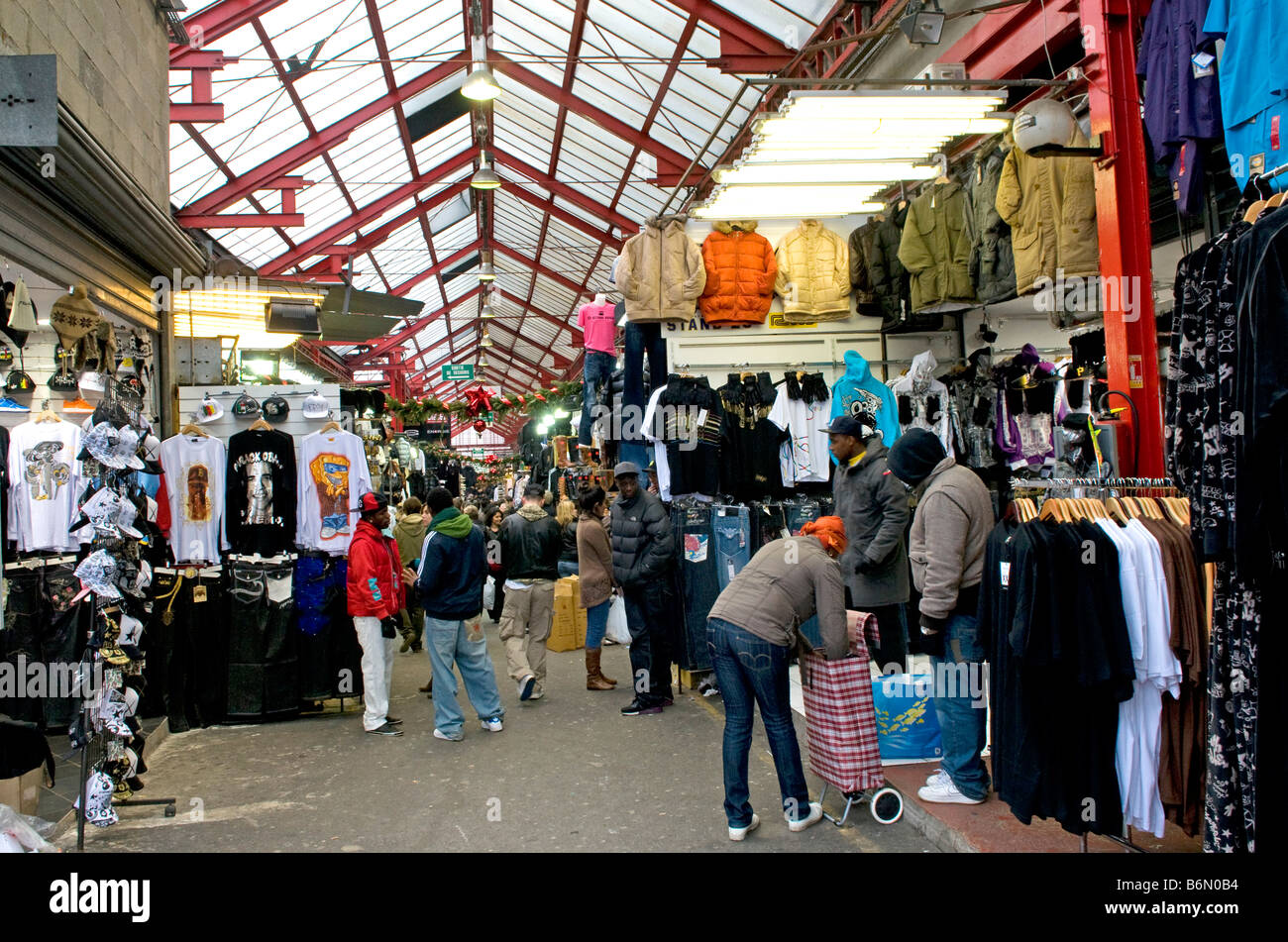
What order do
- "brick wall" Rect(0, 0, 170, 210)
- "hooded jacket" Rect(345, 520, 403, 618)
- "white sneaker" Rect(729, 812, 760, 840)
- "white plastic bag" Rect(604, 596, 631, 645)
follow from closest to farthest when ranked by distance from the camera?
"white sneaker" Rect(729, 812, 760, 840), "brick wall" Rect(0, 0, 170, 210), "hooded jacket" Rect(345, 520, 403, 618), "white plastic bag" Rect(604, 596, 631, 645)

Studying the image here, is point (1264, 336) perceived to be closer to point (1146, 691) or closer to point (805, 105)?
point (1146, 691)

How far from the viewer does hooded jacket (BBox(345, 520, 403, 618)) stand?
695cm

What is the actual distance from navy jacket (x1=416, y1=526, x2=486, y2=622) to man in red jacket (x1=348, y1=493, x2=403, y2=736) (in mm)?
347

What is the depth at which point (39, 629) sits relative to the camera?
611cm

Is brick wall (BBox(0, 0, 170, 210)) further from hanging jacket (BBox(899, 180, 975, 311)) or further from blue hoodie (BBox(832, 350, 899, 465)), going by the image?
hanging jacket (BBox(899, 180, 975, 311))

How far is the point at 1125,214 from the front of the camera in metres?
4.84

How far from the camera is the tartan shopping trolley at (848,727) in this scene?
465 centimetres

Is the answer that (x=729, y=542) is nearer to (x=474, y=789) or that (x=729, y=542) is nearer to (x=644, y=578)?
(x=644, y=578)

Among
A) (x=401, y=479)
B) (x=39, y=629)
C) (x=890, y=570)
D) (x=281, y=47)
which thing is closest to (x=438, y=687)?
(x=39, y=629)

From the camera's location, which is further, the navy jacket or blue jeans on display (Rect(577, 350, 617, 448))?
blue jeans on display (Rect(577, 350, 617, 448))

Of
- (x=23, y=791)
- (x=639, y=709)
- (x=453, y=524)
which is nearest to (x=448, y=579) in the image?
(x=453, y=524)

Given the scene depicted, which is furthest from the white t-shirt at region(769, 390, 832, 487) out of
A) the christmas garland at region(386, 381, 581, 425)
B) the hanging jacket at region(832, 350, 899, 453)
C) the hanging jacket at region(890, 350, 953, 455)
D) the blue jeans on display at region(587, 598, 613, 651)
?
the christmas garland at region(386, 381, 581, 425)

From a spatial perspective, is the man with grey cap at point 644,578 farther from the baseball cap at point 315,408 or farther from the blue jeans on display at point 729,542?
the baseball cap at point 315,408
